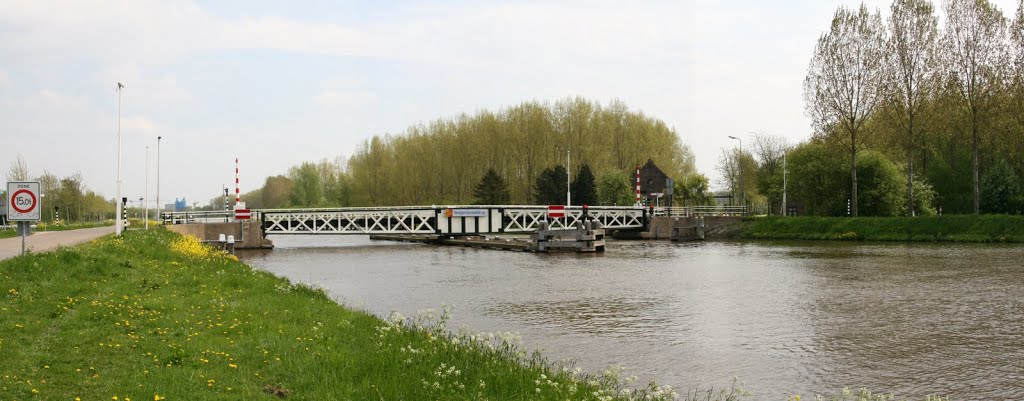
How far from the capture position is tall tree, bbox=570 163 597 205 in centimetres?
7212

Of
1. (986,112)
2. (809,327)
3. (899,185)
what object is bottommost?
(809,327)

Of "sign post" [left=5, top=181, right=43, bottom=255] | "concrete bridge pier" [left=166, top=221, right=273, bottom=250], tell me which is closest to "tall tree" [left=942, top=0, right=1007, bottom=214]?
"concrete bridge pier" [left=166, top=221, right=273, bottom=250]

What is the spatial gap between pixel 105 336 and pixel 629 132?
67479 mm

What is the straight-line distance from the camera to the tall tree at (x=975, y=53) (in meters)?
44.8

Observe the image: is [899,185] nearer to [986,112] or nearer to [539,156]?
[986,112]

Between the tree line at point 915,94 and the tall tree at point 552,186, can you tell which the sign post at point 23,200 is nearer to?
the tree line at point 915,94

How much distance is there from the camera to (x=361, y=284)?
2441 centimetres

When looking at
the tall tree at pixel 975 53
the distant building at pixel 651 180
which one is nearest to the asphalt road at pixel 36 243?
the tall tree at pixel 975 53

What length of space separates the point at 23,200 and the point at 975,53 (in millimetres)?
47513

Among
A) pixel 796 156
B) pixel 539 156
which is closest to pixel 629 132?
pixel 539 156

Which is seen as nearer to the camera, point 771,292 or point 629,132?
point 771,292

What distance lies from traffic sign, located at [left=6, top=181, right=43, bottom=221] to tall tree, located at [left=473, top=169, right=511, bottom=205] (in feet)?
183

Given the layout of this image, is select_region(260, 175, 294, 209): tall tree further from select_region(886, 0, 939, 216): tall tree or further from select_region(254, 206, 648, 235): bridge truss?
select_region(886, 0, 939, 216): tall tree

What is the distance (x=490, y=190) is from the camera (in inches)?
2840
